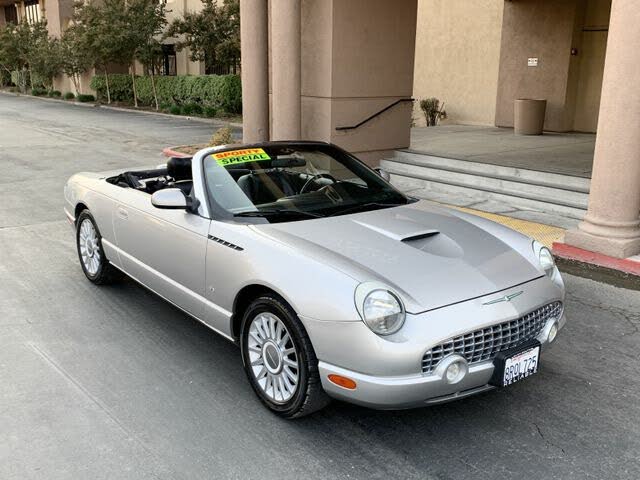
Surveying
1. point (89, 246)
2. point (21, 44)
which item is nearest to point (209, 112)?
point (89, 246)

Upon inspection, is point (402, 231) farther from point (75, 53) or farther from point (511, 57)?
point (75, 53)

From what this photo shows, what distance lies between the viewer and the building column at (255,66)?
38.0 ft

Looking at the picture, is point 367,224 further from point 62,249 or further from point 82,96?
point 82,96

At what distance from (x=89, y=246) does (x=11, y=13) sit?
59.0 meters

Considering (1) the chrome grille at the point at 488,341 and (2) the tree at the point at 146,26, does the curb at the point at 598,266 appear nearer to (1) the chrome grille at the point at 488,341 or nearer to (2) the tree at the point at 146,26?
(1) the chrome grille at the point at 488,341

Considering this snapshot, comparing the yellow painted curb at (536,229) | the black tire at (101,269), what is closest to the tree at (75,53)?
the yellow painted curb at (536,229)

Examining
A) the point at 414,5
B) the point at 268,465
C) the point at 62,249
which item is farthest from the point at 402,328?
the point at 414,5

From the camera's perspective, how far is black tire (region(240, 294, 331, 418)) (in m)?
3.33

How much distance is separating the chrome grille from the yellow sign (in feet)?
7.18

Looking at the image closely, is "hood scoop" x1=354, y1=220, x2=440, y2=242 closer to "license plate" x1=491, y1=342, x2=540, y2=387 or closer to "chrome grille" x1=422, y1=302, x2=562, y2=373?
"chrome grille" x1=422, y1=302, x2=562, y2=373

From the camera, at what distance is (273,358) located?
11.8ft

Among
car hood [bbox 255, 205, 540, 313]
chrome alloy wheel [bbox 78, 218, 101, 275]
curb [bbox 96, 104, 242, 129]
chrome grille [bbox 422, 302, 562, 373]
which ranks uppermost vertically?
car hood [bbox 255, 205, 540, 313]

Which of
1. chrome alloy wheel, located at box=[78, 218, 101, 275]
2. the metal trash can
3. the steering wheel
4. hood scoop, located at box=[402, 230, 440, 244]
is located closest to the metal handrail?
the metal trash can

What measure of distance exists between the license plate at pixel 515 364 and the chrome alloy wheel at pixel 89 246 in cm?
382
